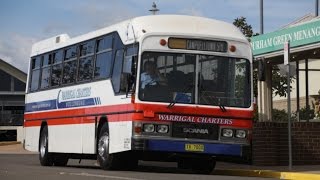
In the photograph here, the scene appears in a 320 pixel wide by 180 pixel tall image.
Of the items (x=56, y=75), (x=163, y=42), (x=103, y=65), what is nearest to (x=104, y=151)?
(x=103, y=65)

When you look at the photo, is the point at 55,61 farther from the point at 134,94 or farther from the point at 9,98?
the point at 9,98

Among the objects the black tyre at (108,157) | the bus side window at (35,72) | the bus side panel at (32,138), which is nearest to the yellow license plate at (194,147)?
the black tyre at (108,157)

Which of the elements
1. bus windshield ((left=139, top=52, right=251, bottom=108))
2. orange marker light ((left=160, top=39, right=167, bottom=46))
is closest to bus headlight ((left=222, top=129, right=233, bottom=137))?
bus windshield ((left=139, top=52, right=251, bottom=108))

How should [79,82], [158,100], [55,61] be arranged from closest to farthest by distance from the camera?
[158,100] < [79,82] < [55,61]

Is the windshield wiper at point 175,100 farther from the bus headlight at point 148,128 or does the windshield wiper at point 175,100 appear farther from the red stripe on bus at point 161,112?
the bus headlight at point 148,128

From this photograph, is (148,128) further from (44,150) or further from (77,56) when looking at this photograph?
(44,150)

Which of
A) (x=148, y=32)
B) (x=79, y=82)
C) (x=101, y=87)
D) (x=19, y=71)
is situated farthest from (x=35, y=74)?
(x=19, y=71)

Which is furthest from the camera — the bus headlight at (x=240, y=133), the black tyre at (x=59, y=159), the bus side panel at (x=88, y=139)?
the black tyre at (x=59, y=159)

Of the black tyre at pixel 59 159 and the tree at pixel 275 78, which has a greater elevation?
the tree at pixel 275 78

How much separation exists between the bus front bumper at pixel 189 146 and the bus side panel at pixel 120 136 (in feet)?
1.07

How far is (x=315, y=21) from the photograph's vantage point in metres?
21.2

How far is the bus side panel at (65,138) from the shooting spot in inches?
727

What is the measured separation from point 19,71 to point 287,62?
3335 centimetres

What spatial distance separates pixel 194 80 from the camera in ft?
50.8
